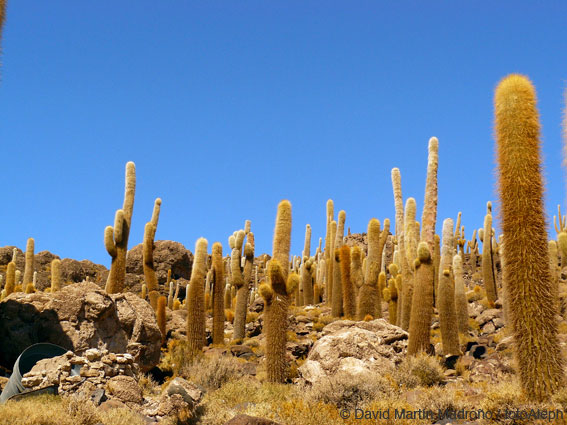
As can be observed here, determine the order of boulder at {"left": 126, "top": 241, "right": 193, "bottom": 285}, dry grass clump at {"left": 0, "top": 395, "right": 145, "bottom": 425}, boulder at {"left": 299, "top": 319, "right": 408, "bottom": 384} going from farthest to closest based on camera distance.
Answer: boulder at {"left": 126, "top": 241, "right": 193, "bottom": 285}, boulder at {"left": 299, "top": 319, "right": 408, "bottom": 384}, dry grass clump at {"left": 0, "top": 395, "right": 145, "bottom": 425}

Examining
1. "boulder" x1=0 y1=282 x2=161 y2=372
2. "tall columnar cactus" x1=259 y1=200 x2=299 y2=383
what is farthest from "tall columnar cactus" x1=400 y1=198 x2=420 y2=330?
"boulder" x1=0 y1=282 x2=161 y2=372

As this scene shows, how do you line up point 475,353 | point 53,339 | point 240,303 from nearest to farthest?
point 53,339 < point 475,353 < point 240,303

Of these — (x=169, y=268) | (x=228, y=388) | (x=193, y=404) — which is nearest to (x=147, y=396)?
(x=228, y=388)

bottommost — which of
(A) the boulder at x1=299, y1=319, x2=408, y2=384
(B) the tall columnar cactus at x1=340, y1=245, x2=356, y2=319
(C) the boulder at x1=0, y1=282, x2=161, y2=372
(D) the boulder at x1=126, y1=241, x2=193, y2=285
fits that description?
(A) the boulder at x1=299, y1=319, x2=408, y2=384

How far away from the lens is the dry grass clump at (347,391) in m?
10.4

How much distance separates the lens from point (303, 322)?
2312cm

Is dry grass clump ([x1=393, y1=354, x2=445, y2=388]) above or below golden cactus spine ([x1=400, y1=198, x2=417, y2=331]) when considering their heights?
below

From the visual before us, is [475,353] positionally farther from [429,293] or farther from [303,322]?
[303,322]

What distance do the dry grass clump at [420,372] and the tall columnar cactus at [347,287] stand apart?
25.6ft

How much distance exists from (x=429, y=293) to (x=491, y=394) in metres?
5.73

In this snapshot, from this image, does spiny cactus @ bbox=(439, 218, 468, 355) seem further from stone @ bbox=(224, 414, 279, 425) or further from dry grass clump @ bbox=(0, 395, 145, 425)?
dry grass clump @ bbox=(0, 395, 145, 425)

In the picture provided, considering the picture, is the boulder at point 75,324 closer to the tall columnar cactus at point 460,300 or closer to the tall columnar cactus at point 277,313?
the tall columnar cactus at point 277,313

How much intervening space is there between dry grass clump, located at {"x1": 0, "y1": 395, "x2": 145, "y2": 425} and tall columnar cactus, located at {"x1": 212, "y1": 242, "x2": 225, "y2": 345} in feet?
35.7

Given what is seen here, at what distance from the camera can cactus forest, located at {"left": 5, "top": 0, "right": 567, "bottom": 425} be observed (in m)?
9.43
